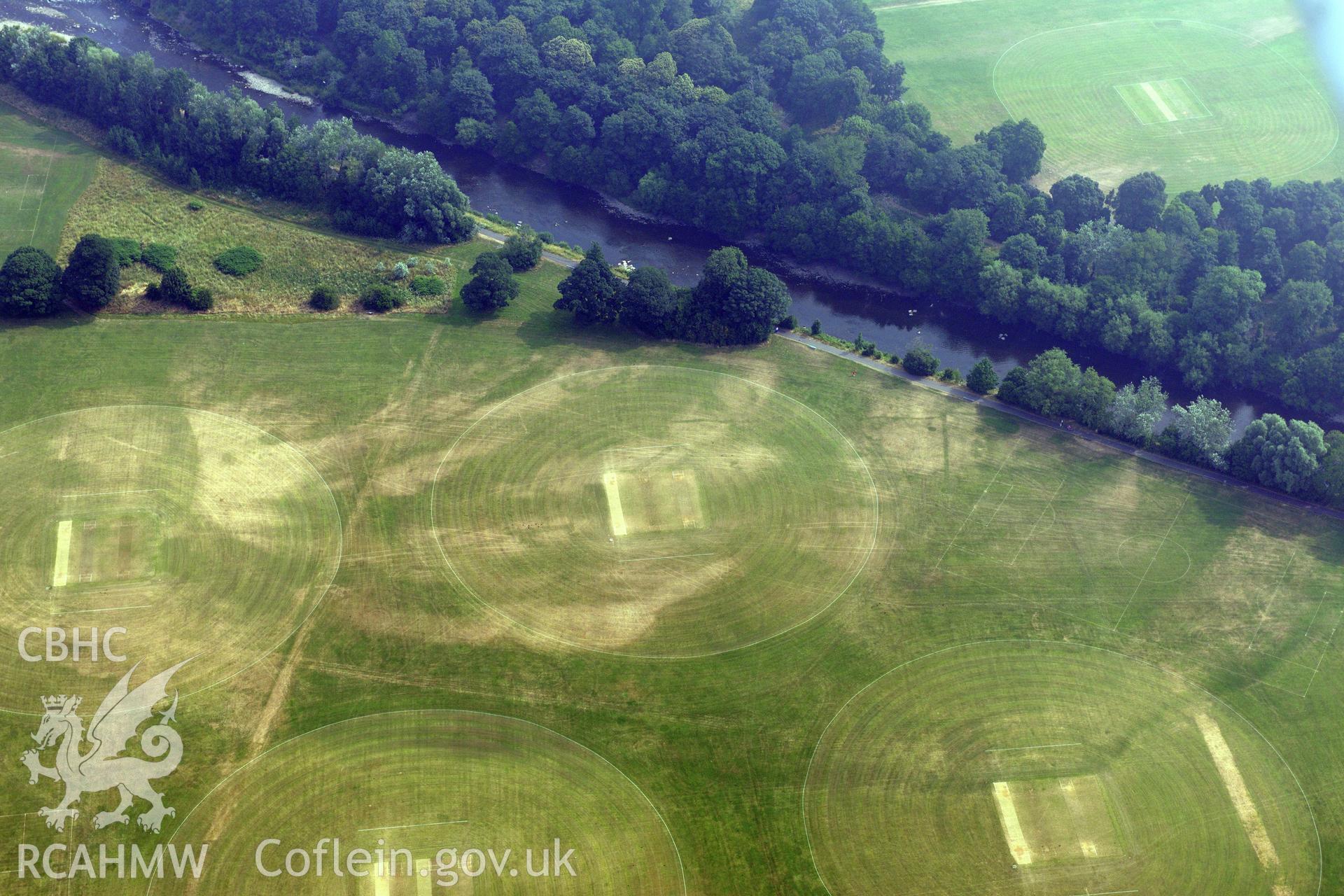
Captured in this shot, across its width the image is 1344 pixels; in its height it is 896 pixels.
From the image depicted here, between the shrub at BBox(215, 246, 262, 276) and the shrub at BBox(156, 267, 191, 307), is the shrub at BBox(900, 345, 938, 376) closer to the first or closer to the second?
the shrub at BBox(215, 246, 262, 276)

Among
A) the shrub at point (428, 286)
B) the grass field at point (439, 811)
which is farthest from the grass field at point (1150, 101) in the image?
the grass field at point (439, 811)

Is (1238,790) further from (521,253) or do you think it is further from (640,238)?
(640,238)

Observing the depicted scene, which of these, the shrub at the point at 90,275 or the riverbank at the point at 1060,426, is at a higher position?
the riverbank at the point at 1060,426

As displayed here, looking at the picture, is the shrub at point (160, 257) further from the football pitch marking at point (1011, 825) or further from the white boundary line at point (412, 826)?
the football pitch marking at point (1011, 825)

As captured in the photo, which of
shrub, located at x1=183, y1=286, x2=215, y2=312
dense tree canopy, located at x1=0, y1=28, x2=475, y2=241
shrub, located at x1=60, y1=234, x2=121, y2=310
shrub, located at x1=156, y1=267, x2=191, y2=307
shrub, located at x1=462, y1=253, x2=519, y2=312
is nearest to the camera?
shrub, located at x1=60, y1=234, x2=121, y2=310

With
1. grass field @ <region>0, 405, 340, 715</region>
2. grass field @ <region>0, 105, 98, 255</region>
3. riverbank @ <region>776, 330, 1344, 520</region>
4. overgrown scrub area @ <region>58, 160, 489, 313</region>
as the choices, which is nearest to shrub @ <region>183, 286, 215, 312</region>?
overgrown scrub area @ <region>58, 160, 489, 313</region>

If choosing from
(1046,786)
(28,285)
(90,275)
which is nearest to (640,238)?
(90,275)

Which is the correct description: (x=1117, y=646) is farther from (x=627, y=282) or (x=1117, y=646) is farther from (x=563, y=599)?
(x=627, y=282)
